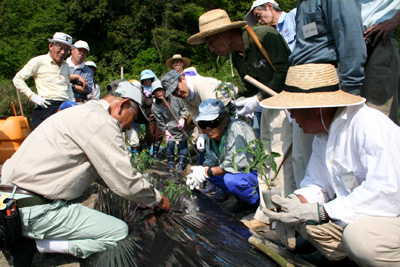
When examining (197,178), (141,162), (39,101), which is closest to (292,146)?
(197,178)

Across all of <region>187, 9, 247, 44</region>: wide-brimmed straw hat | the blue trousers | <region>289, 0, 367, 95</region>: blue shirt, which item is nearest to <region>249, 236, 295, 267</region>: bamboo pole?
the blue trousers

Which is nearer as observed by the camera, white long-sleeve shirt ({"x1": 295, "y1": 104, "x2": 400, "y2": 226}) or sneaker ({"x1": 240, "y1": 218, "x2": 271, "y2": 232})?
white long-sleeve shirt ({"x1": 295, "y1": 104, "x2": 400, "y2": 226})

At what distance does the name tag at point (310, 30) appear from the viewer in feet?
7.03

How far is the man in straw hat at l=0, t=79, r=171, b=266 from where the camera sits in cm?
186

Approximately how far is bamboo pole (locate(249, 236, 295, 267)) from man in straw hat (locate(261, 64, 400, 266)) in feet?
0.45

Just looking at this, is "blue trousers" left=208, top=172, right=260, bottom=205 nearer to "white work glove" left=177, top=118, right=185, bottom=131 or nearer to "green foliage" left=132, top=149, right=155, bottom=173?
"green foliage" left=132, top=149, right=155, bottom=173

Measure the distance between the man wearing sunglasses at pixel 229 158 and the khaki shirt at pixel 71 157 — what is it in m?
0.97

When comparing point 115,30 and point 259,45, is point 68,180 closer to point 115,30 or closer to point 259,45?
point 259,45

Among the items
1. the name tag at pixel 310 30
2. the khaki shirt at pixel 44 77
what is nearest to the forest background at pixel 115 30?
the khaki shirt at pixel 44 77

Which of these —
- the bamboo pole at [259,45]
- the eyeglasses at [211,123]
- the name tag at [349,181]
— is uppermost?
the bamboo pole at [259,45]

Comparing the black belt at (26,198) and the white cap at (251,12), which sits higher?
the white cap at (251,12)

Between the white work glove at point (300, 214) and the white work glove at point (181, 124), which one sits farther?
the white work glove at point (181, 124)

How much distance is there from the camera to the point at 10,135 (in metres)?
4.69

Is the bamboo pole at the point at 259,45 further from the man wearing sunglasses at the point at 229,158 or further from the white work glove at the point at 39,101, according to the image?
the white work glove at the point at 39,101
